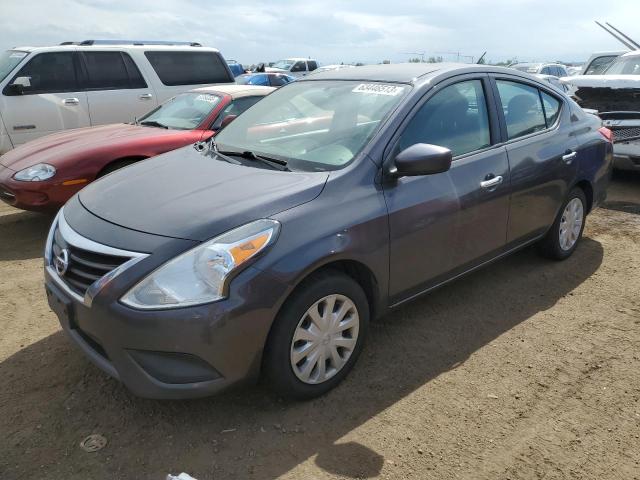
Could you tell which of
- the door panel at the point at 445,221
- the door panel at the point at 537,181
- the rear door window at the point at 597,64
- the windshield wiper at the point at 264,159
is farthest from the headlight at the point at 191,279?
the rear door window at the point at 597,64

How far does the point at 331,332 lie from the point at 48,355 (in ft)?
5.80

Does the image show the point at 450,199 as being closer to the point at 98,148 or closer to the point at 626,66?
the point at 98,148

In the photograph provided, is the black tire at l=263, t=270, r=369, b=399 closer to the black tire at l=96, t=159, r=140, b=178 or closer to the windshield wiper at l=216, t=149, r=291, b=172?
the windshield wiper at l=216, t=149, r=291, b=172

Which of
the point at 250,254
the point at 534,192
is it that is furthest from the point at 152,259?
the point at 534,192

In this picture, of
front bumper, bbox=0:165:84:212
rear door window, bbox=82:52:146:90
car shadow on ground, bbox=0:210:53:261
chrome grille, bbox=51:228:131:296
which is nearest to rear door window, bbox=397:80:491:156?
chrome grille, bbox=51:228:131:296

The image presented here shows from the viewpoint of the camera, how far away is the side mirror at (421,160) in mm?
2924

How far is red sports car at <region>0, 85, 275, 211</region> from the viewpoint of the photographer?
5102mm

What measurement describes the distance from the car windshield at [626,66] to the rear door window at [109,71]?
7.14 m

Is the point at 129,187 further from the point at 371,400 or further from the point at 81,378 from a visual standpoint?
the point at 371,400

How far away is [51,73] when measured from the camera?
24.7 ft

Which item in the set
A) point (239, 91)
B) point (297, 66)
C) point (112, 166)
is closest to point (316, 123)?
point (112, 166)

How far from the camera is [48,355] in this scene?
3.31 m

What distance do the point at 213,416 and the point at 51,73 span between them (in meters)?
6.52

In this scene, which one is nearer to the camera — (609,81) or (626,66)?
(609,81)
